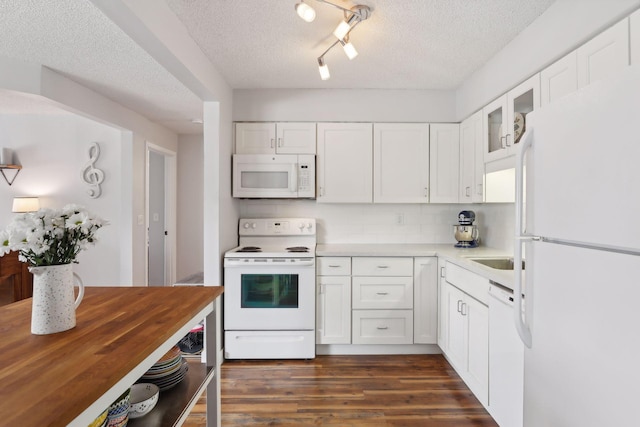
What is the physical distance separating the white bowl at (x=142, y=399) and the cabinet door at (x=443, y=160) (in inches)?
107

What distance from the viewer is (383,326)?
2.90m

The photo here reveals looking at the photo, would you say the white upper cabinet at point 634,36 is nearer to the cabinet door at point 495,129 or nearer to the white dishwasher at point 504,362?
Answer: the cabinet door at point 495,129

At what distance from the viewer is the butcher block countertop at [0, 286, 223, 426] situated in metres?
0.65

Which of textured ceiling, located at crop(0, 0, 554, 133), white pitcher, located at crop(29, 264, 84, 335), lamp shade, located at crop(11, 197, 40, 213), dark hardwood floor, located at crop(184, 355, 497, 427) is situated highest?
textured ceiling, located at crop(0, 0, 554, 133)

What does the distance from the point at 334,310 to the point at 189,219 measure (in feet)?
9.71

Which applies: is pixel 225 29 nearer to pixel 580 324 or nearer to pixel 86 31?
pixel 86 31

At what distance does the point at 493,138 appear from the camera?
2527 mm

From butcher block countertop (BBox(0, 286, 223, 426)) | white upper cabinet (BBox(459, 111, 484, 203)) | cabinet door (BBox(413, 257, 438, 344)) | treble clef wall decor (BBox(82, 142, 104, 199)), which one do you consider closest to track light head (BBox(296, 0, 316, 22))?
butcher block countertop (BBox(0, 286, 223, 426))

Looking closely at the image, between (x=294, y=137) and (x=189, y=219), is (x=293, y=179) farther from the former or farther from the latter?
(x=189, y=219)

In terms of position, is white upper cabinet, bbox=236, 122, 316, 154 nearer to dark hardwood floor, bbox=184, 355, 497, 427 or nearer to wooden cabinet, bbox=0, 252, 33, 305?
dark hardwood floor, bbox=184, 355, 497, 427

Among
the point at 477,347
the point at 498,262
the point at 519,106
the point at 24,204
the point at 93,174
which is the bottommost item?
the point at 477,347

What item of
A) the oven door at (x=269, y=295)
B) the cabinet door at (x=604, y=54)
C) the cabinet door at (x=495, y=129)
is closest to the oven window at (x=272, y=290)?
the oven door at (x=269, y=295)

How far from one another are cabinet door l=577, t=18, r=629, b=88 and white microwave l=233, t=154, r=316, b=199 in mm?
2032

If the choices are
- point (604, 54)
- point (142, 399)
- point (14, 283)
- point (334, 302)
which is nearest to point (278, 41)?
point (604, 54)
